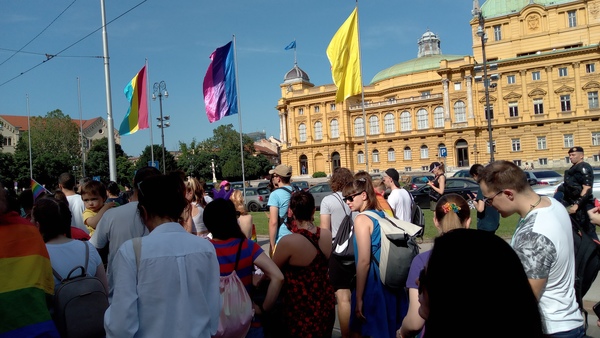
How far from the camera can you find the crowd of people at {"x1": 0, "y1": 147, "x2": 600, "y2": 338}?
1.55 m

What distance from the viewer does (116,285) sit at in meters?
2.47

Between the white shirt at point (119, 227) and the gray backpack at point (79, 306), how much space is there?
129 centimetres

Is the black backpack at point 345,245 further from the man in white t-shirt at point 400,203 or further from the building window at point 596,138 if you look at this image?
the building window at point 596,138

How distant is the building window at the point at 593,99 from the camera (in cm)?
5594

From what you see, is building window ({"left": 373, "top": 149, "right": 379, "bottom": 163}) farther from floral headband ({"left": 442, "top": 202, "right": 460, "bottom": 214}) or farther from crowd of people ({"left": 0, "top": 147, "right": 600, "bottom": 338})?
floral headband ({"left": 442, "top": 202, "right": 460, "bottom": 214})

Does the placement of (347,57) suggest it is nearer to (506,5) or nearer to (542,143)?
(542,143)

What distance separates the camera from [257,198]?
29062 mm

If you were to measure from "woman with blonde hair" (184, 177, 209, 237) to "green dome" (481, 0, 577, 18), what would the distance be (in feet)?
212

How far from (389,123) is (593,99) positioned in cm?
2672

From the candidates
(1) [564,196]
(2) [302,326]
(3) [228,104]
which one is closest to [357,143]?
(3) [228,104]

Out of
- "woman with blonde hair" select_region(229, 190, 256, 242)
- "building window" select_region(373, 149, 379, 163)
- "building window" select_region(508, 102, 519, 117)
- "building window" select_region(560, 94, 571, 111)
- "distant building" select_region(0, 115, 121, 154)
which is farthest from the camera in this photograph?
"distant building" select_region(0, 115, 121, 154)

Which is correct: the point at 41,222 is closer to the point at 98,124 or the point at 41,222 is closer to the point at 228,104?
the point at 228,104

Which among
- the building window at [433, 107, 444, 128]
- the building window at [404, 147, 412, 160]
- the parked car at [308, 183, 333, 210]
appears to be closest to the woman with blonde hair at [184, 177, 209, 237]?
the parked car at [308, 183, 333, 210]

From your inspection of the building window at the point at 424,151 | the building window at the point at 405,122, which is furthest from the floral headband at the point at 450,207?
the building window at the point at 405,122
